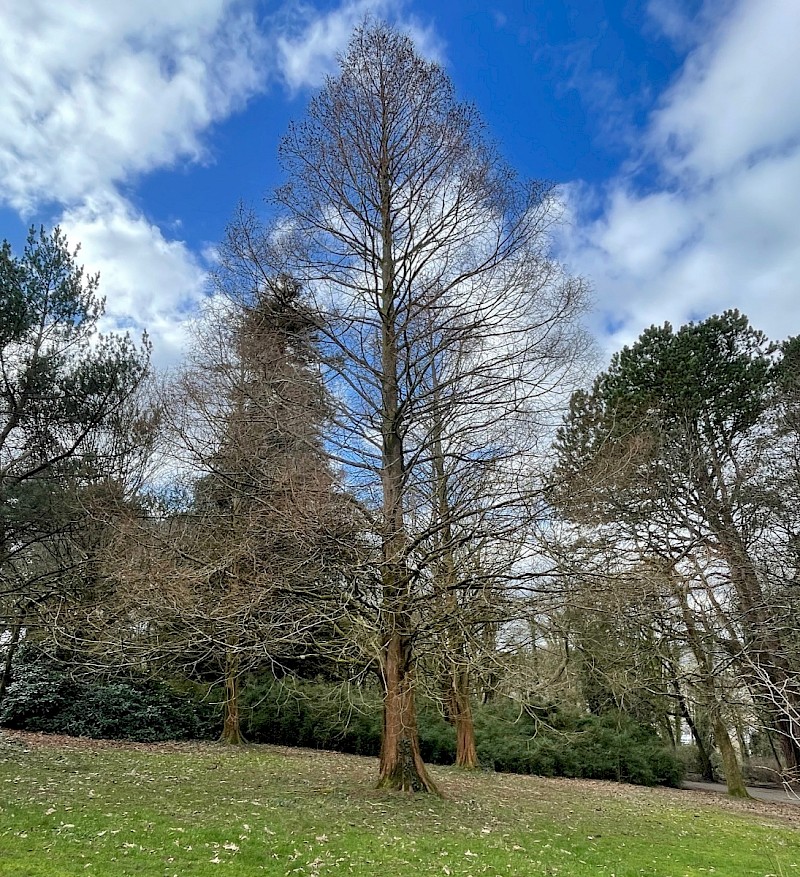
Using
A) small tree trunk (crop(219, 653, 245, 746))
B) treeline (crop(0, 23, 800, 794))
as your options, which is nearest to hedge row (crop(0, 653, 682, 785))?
small tree trunk (crop(219, 653, 245, 746))

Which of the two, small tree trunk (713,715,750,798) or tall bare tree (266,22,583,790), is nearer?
tall bare tree (266,22,583,790)

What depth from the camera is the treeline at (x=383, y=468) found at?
7.66 m

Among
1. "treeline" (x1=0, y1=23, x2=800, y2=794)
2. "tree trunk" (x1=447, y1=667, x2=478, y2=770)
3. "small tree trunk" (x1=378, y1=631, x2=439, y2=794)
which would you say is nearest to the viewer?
"treeline" (x1=0, y1=23, x2=800, y2=794)

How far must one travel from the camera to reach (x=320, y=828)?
6.32 m

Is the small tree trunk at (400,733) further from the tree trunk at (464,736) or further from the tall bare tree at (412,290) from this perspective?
the tree trunk at (464,736)

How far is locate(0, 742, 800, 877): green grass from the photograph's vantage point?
5.09 metres

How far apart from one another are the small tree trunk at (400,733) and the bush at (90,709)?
8147 mm

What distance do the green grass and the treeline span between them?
138cm

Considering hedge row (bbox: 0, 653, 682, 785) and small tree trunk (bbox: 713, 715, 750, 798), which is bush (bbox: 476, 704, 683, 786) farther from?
small tree trunk (bbox: 713, 715, 750, 798)

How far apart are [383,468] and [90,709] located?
1130 centimetres

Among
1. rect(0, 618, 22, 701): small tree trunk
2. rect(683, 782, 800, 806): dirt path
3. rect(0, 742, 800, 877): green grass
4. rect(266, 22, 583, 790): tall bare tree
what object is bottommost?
rect(0, 742, 800, 877): green grass

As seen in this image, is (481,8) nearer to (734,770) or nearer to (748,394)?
(748,394)

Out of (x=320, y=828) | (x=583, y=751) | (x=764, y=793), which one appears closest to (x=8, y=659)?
(x=320, y=828)

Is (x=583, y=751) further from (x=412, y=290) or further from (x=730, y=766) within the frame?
(x=412, y=290)
